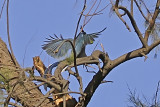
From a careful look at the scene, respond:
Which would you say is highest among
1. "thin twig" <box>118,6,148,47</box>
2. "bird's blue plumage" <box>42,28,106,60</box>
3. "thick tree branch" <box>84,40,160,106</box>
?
"bird's blue plumage" <box>42,28,106,60</box>

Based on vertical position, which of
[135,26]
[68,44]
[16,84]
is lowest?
[16,84]

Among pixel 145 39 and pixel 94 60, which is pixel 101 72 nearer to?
pixel 94 60

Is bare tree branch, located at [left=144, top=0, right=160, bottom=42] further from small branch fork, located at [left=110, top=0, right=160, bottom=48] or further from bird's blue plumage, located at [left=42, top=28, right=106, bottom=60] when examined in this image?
bird's blue plumage, located at [left=42, top=28, right=106, bottom=60]

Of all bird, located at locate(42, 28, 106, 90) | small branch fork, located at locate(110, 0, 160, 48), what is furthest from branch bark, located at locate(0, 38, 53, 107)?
small branch fork, located at locate(110, 0, 160, 48)

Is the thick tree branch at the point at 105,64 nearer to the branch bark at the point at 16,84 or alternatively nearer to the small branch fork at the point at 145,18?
the small branch fork at the point at 145,18

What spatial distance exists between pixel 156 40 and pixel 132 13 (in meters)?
0.20

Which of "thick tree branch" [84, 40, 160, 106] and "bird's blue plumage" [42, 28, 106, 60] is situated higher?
"bird's blue plumage" [42, 28, 106, 60]

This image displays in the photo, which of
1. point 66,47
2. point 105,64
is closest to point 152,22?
point 105,64

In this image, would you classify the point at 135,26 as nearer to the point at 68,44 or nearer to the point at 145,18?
the point at 145,18

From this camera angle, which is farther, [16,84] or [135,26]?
[135,26]

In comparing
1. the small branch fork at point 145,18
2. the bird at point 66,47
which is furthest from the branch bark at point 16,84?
the small branch fork at point 145,18

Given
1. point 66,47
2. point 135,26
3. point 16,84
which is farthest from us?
point 66,47

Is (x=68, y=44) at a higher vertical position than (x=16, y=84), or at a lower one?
higher

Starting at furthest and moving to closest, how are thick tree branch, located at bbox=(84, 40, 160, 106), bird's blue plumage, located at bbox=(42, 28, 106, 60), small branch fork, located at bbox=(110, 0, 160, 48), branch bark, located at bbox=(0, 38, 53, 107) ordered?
bird's blue plumage, located at bbox=(42, 28, 106, 60) → thick tree branch, located at bbox=(84, 40, 160, 106) → small branch fork, located at bbox=(110, 0, 160, 48) → branch bark, located at bbox=(0, 38, 53, 107)
